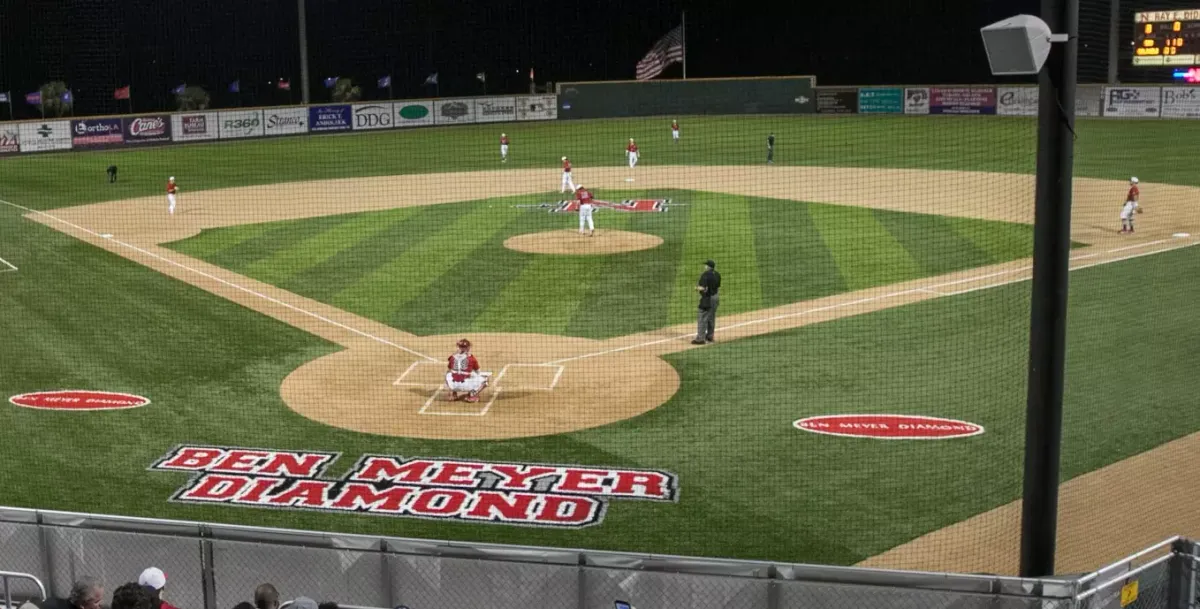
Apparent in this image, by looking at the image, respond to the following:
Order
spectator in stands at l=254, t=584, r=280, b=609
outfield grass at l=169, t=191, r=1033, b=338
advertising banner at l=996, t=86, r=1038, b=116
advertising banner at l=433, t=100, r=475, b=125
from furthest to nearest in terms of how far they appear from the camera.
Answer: advertising banner at l=433, t=100, r=475, b=125 → advertising banner at l=996, t=86, r=1038, b=116 → outfield grass at l=169, t=191, r=1033, b=338 → spectator in stands at l=254, t=584, r=280, b=609

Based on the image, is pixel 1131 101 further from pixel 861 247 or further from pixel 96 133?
pixel 96 133

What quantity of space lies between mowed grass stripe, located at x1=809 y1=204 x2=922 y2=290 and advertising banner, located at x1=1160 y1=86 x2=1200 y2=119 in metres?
24.6

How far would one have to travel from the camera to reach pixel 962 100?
53156mm

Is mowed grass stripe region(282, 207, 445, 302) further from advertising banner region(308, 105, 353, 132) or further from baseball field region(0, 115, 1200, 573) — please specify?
advertising banner region(308, 105, 353, 132)

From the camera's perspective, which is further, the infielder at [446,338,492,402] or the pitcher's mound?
the pitcher's mound

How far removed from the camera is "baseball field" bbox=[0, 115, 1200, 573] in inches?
442

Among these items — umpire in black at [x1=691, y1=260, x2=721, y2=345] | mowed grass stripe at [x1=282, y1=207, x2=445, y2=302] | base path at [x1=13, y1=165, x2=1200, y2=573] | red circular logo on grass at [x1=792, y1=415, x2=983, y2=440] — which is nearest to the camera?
base path at [x1=13, y1=165, x2=1200, y2=573]

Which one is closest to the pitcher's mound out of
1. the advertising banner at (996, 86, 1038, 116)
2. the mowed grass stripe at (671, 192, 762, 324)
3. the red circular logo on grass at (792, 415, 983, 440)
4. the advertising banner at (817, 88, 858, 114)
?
the mowed grass stripe at (671, 192, 762, 324)

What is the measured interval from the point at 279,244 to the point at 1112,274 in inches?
677

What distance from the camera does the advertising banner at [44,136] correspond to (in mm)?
44434

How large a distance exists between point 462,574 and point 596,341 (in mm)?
9691

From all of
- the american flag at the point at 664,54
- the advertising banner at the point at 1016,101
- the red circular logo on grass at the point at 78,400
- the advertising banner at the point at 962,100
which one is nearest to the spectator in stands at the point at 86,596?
the red circular logo on grass at the point at 78,400

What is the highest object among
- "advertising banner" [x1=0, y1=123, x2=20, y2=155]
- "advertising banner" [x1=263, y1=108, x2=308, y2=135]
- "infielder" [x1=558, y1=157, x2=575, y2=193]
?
"advertising banner" [x1=263, y1=108, x2=308, y2=135]

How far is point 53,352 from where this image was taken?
17.3m
